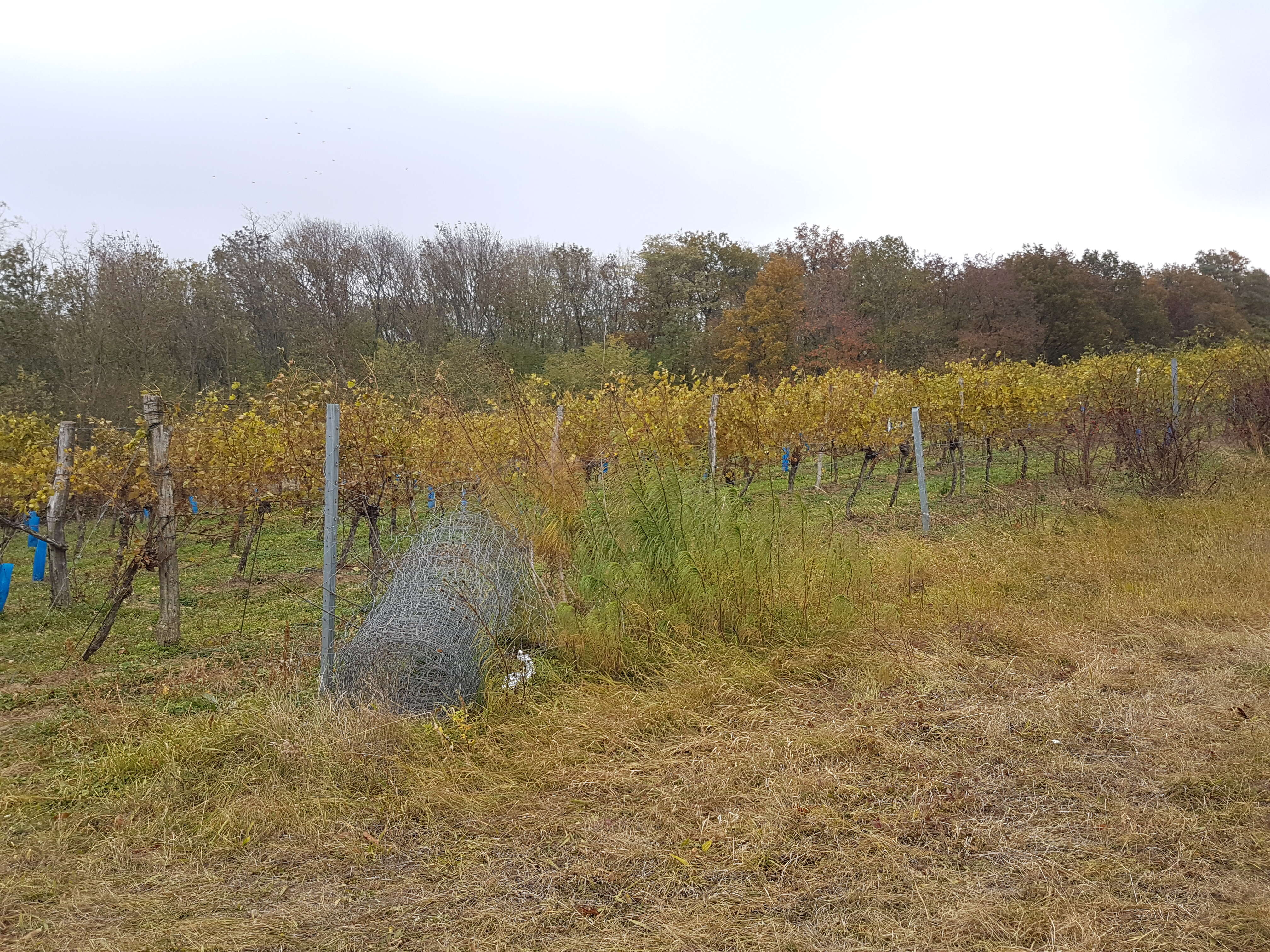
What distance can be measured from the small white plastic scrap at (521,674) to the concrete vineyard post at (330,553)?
0.93 metres

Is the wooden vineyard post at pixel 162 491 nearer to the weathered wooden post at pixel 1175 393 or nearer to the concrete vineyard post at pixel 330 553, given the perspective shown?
the concrete vineyard post at pixel 330 553

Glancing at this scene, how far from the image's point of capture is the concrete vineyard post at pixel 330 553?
13.8ft

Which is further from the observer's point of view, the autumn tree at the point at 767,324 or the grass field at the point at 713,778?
the autumn tree at the point at 767,324

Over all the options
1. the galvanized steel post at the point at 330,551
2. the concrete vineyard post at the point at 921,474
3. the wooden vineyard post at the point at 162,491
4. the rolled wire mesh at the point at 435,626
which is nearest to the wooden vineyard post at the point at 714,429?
the concrete vineyard post at the point at 921,474

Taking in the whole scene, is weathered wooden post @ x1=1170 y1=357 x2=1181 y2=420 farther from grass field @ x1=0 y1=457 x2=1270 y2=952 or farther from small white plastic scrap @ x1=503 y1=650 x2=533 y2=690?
small white plastic scrap @ x1=503 y1=650 x2=533 y2=690

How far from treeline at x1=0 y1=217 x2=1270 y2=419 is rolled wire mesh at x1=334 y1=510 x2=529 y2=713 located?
16231mm

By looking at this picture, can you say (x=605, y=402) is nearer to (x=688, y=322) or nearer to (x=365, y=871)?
(x=365, y=871)

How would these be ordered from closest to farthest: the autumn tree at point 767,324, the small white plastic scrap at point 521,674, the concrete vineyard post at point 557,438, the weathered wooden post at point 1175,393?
the small white plastic scrap at point 521,674 < the concrete vineyard post at point 557,438 < the weathered wooden post at point 1175,393 < the autumn tree at point 767,324

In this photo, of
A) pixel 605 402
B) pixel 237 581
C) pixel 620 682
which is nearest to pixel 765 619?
pixel 620 682

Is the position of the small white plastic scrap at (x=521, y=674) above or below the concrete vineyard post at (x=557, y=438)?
below

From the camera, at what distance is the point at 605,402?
9992 mm

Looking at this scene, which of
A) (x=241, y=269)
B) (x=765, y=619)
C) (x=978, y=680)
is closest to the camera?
(x=978, y=680)

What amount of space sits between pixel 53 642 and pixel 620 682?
5082 mm

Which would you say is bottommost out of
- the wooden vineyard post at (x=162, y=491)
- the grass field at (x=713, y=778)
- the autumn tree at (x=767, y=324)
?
the grass field at (x=713, y=778)
